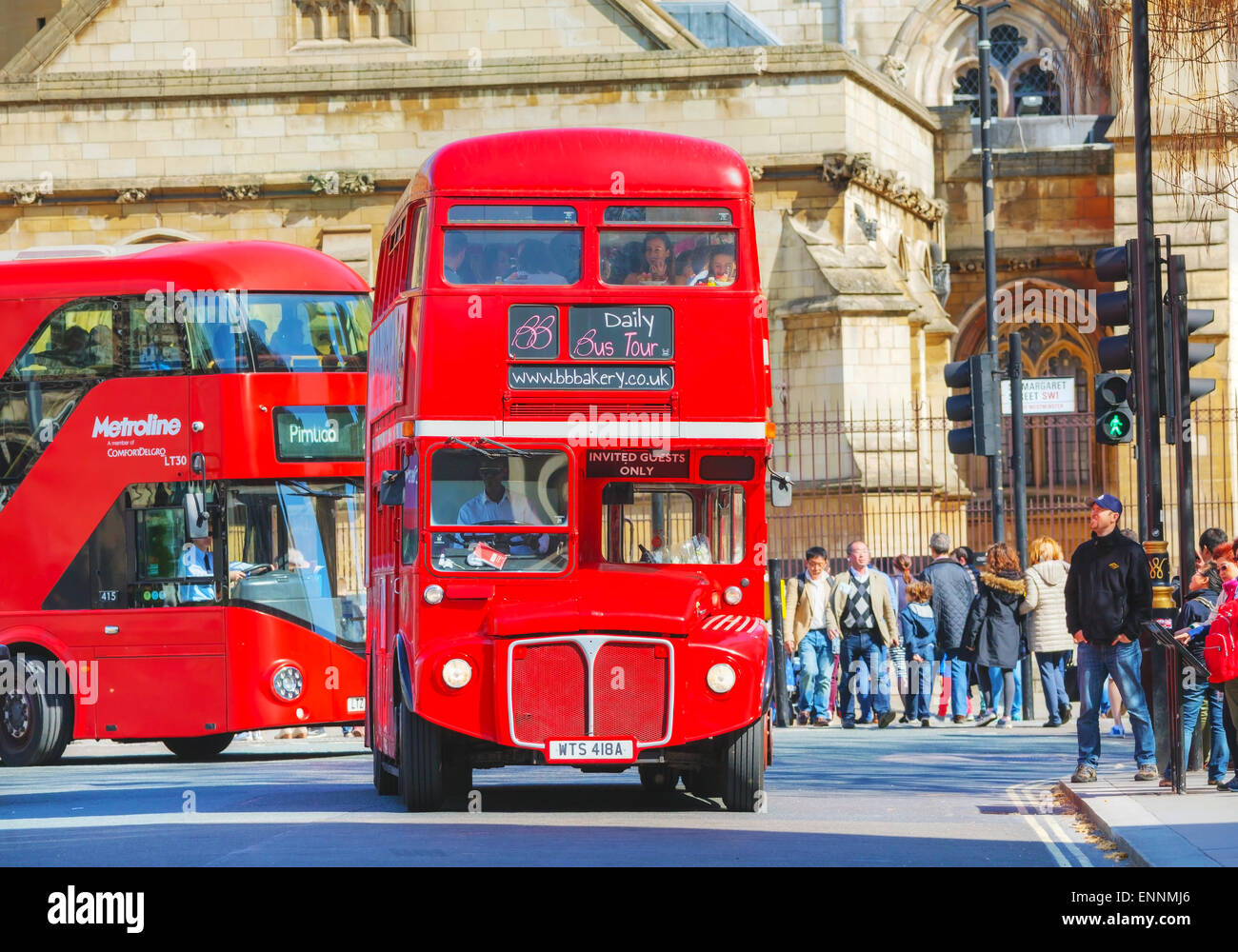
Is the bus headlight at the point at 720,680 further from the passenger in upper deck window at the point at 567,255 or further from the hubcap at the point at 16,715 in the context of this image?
the hubcap at the point at 16,715

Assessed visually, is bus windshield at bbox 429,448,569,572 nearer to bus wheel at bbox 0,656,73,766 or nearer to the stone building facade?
bus wheel at bbox 0,656,73,766

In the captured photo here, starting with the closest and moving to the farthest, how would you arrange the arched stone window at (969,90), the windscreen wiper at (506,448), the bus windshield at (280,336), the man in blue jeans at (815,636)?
1. the windscreen wiper at (506,448)
2. the bus windshield at (280,336)
3. the man in blue jeans at (815,636)
4. the arched stone window at (969,90)

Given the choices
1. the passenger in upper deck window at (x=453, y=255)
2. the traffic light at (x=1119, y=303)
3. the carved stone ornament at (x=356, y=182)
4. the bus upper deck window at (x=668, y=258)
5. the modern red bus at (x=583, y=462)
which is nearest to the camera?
the modern red bus at (x=583, y=462)

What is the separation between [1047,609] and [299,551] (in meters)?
6.75

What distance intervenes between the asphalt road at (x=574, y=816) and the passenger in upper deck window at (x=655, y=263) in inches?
125

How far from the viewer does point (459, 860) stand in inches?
424

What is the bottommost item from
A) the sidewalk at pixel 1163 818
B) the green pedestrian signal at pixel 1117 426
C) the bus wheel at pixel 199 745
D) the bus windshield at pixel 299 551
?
the bus wheel at pixel 199 745

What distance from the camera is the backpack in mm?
13016

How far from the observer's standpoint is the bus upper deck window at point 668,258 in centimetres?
1371

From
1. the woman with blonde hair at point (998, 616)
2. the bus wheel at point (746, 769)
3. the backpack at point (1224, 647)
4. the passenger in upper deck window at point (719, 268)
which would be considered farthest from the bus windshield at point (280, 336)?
the backpack at point (1224, 647)
